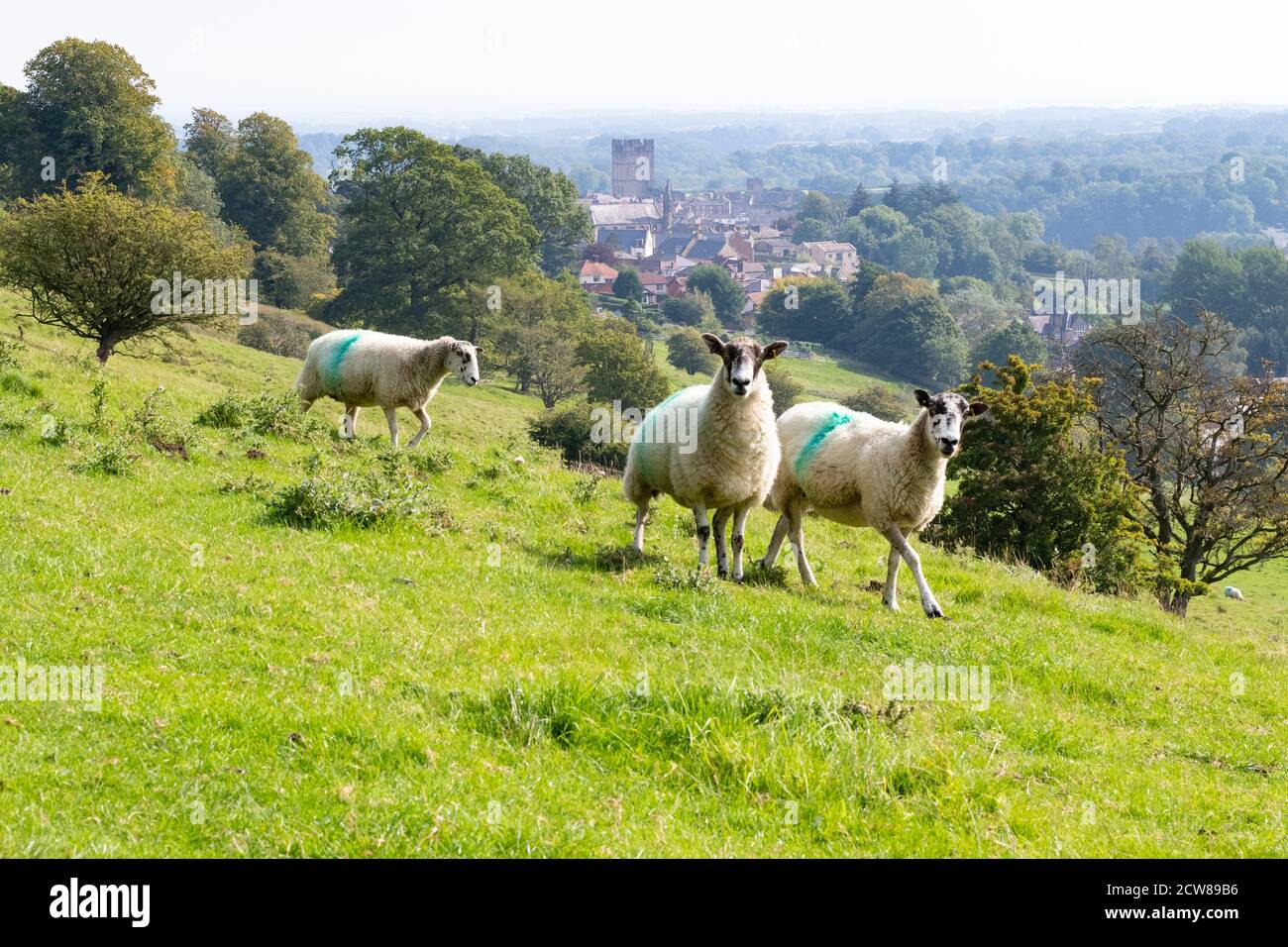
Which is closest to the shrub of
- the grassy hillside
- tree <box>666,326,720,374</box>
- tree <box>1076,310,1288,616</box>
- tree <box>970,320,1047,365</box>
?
the grassy hillside

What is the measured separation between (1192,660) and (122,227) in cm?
3098

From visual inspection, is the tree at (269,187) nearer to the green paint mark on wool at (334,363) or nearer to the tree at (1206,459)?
the tree at (1206,459)

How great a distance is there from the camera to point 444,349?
881 inches

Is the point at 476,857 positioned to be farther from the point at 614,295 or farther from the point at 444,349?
the point at 614,295

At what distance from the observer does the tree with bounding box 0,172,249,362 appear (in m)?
32.6

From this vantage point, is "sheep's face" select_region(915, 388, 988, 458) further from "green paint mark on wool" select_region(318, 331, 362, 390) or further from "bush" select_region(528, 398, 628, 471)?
"bush" select_region(528, 398, 628, 471)

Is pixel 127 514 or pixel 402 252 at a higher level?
pixel 402 252

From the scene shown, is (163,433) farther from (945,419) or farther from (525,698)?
(945,419)

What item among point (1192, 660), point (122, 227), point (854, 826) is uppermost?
point (122, 227)

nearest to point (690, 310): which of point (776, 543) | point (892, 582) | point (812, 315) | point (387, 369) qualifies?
point (812, 315)

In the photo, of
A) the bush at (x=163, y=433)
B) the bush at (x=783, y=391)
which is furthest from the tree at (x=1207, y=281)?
the bush at (x=163, y=433)

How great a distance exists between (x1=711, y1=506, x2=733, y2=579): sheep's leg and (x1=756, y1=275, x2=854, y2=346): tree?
138548 mm
